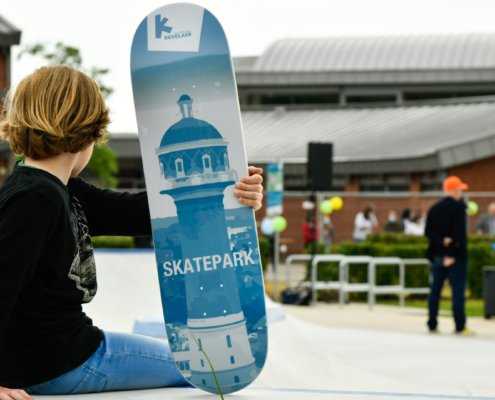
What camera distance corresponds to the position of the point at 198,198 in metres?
2.10

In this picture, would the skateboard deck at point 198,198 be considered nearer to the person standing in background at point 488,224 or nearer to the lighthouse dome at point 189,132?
the lighthouse dome at point 189,132

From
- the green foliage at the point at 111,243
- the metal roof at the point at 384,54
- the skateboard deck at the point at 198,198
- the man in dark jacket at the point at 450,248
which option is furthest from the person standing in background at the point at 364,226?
the metal roof at the point at 384,54

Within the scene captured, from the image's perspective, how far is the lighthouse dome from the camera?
84.0 inches

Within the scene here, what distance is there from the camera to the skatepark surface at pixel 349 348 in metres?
4.68

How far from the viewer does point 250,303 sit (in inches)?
81.3

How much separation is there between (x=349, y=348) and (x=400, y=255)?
546cm

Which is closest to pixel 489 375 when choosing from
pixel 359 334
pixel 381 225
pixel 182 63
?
pixel 359 334

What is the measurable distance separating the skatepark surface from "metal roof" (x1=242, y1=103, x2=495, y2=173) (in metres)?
10.6

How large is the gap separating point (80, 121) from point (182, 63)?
20.7 inches

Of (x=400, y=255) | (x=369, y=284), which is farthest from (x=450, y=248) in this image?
(x=400, y=255)

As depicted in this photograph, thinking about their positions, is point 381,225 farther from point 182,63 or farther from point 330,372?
point 182,63

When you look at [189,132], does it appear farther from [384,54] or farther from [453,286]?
[384,54]

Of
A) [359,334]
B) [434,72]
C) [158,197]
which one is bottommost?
[359,334]

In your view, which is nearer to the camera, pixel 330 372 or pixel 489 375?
pixel 330 372
